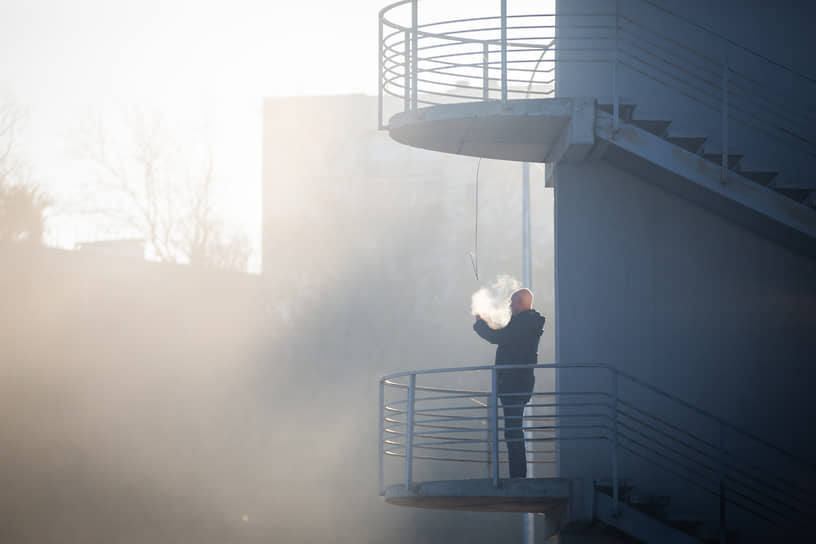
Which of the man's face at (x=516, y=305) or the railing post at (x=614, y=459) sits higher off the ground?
the man's face at (x=516, y=305)

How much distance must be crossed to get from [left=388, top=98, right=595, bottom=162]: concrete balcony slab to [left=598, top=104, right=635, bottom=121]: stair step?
40 centimetres

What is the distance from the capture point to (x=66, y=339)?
97.1ft

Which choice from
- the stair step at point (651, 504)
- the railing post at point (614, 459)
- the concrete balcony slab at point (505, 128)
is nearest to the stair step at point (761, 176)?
the concrete balcony slab at point (505, 128)

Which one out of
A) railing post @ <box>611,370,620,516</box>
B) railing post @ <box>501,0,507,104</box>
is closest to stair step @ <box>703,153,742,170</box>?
railing post @ <box>501,0,507,104</box>

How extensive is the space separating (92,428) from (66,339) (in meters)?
2.64

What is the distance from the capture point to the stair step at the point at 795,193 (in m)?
10.3

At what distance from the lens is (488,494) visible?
991 cm

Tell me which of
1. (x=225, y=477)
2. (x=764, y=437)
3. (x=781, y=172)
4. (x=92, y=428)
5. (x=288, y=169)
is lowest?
(x=225, y=477)

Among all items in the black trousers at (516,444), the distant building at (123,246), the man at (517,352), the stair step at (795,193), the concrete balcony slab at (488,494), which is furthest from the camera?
the distant building at (123,246)

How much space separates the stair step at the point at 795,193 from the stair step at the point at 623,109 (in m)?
1.67

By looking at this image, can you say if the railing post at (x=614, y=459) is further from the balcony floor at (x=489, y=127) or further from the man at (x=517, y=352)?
the balcony floor at (x=489, y=127)

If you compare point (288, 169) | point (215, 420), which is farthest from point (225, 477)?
point (288, 169)

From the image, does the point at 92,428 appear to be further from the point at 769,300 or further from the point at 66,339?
the point at 769,300

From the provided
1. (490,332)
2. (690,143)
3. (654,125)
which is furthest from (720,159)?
(490,332)
